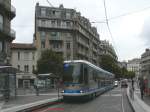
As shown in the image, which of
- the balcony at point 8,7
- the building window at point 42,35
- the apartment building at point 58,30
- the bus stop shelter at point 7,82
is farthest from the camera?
the building window at point 42,35

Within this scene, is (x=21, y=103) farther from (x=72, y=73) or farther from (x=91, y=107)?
(x=91, y=107)

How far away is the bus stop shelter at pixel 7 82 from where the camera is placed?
27.8 meters

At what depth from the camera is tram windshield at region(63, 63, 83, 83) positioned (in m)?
25.5

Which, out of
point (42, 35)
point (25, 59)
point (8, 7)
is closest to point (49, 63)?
point (25, 59)

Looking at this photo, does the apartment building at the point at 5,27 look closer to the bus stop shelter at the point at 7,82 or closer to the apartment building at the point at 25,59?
the bus stop shelter at the point at 7,82

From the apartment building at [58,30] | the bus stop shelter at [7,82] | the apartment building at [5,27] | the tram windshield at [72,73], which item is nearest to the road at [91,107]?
the tram windshield at [72,73]

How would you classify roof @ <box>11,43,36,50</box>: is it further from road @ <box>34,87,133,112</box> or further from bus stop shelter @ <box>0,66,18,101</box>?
road @ <box>34,87,133,112</box>

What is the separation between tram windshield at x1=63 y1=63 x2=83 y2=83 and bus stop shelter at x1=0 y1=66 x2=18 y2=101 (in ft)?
16.4

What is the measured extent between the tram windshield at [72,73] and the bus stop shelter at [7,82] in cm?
500

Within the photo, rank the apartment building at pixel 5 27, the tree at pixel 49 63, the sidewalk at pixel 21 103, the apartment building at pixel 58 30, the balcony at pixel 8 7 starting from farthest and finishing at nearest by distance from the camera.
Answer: the apartment building at pixel 58 30
the tree at pixel 49 63
the apartment building at pixel 5 27
the balcony at pixel 8 7
the sidewalk at pixel 21 103

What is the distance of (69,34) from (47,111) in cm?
7239

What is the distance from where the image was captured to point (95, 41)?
126 meters

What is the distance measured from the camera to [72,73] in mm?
25703

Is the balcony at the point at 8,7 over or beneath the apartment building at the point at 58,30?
beneath
